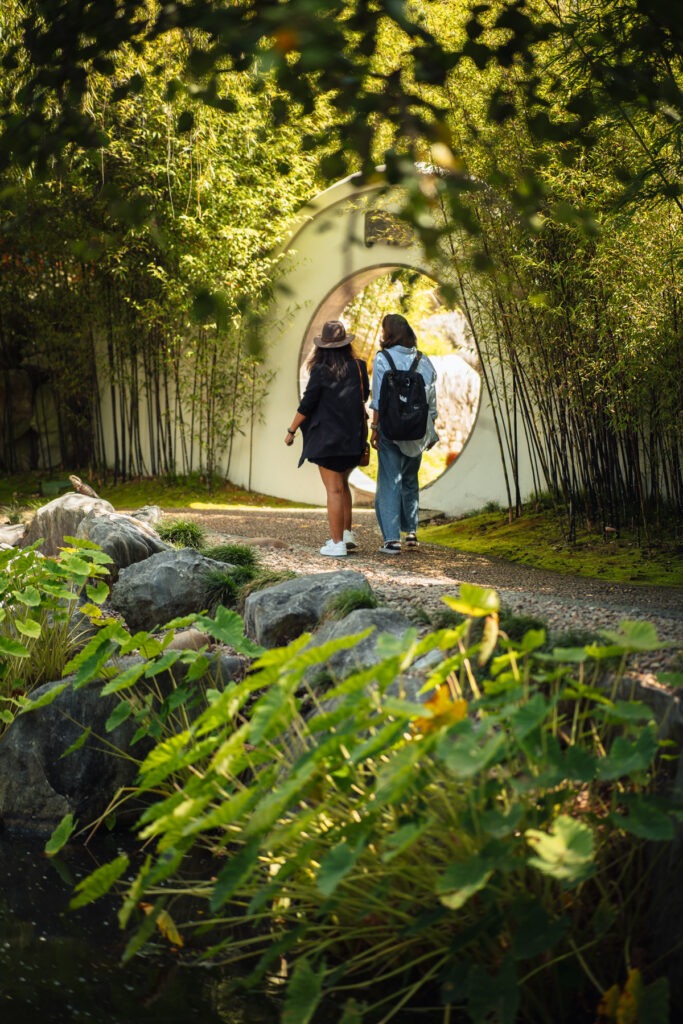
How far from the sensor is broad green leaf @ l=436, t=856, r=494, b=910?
1909mm

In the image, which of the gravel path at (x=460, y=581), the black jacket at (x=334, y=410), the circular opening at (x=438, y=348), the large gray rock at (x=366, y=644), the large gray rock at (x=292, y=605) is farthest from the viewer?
the circular opening at (x=438, y=348)

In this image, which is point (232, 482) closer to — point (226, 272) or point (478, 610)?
point (226, 272)

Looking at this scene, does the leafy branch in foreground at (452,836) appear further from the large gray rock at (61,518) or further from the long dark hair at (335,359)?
the long dark hair at (335,359)

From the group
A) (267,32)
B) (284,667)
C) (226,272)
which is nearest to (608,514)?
(226,272)

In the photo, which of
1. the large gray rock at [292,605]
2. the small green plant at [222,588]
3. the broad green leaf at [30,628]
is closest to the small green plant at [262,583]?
the small green plant at [222,588]

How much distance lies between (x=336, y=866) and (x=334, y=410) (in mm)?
4721

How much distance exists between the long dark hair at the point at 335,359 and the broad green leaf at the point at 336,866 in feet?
15.5

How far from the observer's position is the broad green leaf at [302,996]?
2.08m

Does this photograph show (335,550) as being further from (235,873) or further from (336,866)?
(336,866)

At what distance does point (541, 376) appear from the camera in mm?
7641

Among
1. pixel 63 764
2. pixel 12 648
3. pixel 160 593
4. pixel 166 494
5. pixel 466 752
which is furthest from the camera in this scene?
pixel 166 494

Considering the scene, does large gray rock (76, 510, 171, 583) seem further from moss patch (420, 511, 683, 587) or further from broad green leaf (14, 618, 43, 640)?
moss patch (420, 511, 683, 587)

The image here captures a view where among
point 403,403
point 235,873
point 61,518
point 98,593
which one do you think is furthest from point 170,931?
point 403,403

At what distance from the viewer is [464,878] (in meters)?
1.96
